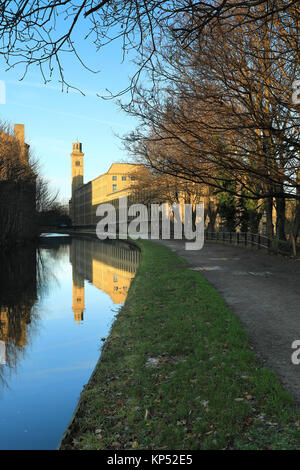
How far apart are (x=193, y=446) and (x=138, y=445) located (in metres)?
0.63

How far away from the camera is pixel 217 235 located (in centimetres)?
3566

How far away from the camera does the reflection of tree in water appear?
29.9 ft

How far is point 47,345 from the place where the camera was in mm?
9766

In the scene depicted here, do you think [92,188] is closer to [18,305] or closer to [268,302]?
[18,305]

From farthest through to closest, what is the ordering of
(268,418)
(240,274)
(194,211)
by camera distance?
(194,211), (240,274), (268,418)

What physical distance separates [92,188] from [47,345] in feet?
465

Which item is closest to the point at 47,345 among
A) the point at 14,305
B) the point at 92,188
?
the point at 14,305

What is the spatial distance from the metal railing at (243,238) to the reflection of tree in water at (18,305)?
41.7 feet

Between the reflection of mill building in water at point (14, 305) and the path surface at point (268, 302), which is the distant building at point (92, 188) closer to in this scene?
the reflection of mill building in water at point (14, 305)

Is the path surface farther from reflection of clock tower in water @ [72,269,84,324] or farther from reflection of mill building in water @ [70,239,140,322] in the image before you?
reflection of clock tower in water @ [72,269,84,324]

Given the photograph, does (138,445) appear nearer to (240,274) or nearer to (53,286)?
(240,274)

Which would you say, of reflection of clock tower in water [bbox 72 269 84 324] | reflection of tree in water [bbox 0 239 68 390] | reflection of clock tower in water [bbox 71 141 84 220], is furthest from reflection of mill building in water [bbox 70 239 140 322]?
reflection of clock tower in water [bbox 71 141 84 220]

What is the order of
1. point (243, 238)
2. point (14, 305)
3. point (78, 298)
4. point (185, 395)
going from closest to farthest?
point (185, 395), point (14, 305), point (78, 298), point (243, 238)
